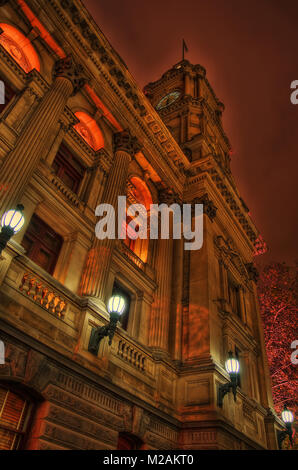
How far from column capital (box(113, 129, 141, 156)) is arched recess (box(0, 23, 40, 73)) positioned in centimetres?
479

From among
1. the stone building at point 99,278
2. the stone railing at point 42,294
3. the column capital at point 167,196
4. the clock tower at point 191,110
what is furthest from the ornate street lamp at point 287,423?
the clock tower at point 191,110

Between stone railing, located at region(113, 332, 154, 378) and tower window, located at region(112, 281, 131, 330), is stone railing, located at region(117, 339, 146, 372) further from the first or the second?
tower window, located at region(112, 281, 131, 330)

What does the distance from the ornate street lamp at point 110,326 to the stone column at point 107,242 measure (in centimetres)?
142

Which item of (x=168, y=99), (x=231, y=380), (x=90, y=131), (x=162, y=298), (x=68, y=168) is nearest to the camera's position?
(x=231, y=380)

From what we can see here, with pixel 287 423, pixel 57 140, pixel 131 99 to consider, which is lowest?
pixel 287 423

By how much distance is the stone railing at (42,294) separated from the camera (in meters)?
10.5

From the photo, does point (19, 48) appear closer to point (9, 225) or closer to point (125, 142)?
point (125, 142)

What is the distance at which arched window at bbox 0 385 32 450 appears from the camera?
8.98 m

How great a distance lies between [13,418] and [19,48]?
1393 centimetres

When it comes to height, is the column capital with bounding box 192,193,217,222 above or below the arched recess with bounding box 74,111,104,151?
above

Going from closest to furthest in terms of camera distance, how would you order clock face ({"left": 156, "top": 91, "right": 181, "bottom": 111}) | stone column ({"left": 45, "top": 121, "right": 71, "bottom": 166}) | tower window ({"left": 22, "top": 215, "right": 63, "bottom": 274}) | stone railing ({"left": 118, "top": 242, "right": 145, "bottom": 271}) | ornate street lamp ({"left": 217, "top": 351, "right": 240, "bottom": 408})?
tower window ({"left": 22, "top": 215, "right": 63, "bottom": 274})
ornate street lamp ({"left": 217, "top": 351, "right": 240, "bottom": 408})
stone column ({"left": 45, "top": 121, "right": 71, "bottom": 166})
stone railing ({"left": 118, "top": 242, "right": 145, "bottom": 271})
clock face ({"left": 156, "top": 91, "right": 181, "bottom": 111})

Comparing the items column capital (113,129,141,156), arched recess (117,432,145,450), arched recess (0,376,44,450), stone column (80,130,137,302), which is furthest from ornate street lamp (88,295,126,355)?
column capital (113,129,141,156)

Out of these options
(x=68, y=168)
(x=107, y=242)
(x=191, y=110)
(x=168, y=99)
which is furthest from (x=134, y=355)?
(x=168, y=99)

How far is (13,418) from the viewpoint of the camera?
9312 mm
